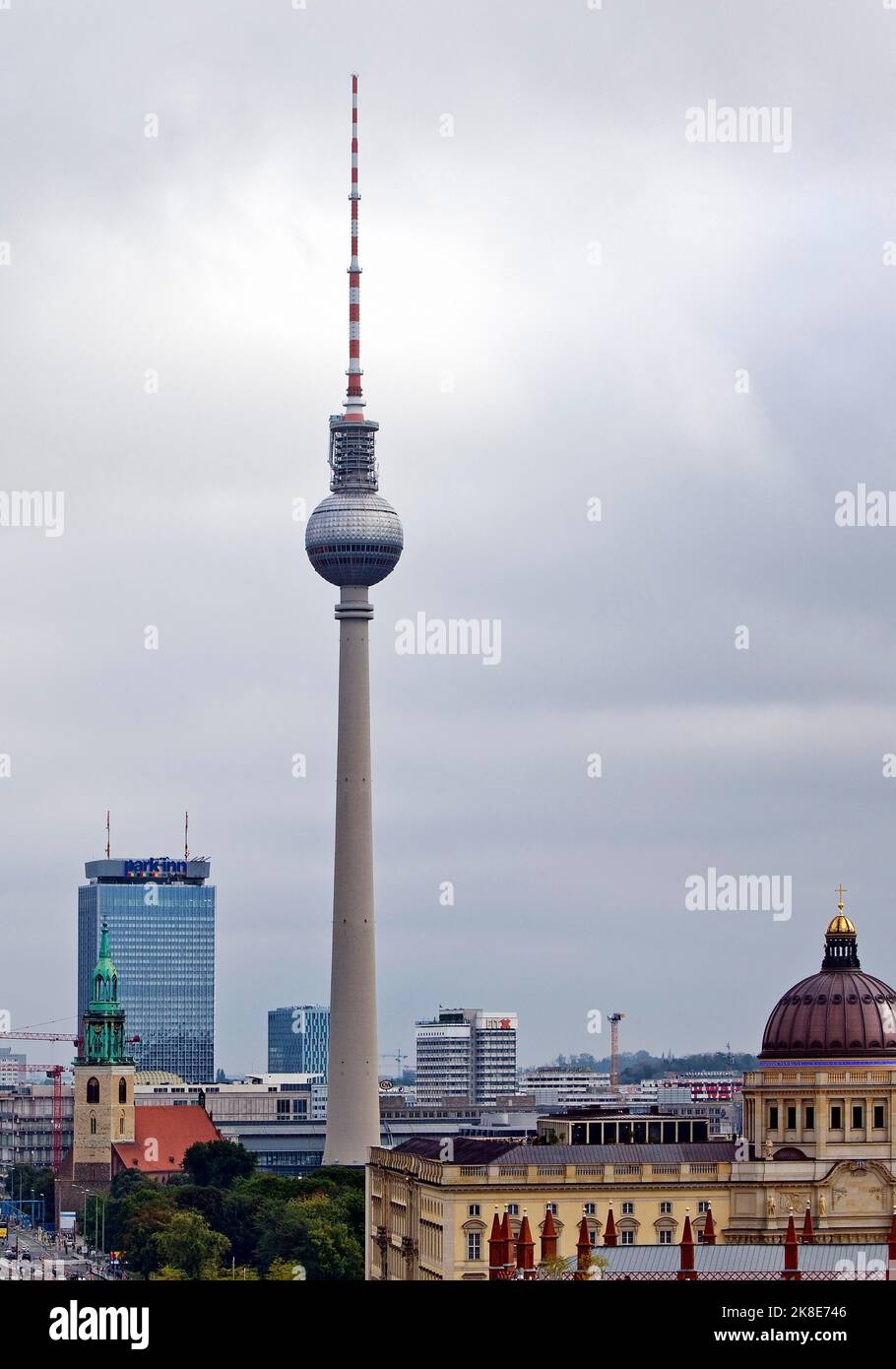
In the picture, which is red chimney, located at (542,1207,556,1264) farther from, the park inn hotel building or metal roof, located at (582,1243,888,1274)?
the park inn hotel building

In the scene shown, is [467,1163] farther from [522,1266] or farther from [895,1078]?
[522,1266]

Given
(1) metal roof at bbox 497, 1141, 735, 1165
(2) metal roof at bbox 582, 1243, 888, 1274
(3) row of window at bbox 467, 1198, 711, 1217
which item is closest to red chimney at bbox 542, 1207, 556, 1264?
(2) metal roof at bbox 582, 1243, 888, 1274

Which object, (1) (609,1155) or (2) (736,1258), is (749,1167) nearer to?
(1) (609,1155)

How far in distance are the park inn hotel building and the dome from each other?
0.19ft

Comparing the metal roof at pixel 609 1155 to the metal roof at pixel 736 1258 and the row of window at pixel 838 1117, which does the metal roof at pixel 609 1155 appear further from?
the metal roof at pixel 736 1258

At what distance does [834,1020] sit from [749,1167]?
32.7ft

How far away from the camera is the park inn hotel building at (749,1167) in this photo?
175 m

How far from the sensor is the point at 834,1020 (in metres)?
183

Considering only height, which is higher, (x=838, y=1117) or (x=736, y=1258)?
(x=838, y=1117)

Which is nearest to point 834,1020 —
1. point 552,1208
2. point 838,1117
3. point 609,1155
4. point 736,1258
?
point 838,1117

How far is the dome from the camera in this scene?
18288cm

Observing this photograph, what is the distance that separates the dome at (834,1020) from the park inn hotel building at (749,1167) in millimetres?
57
